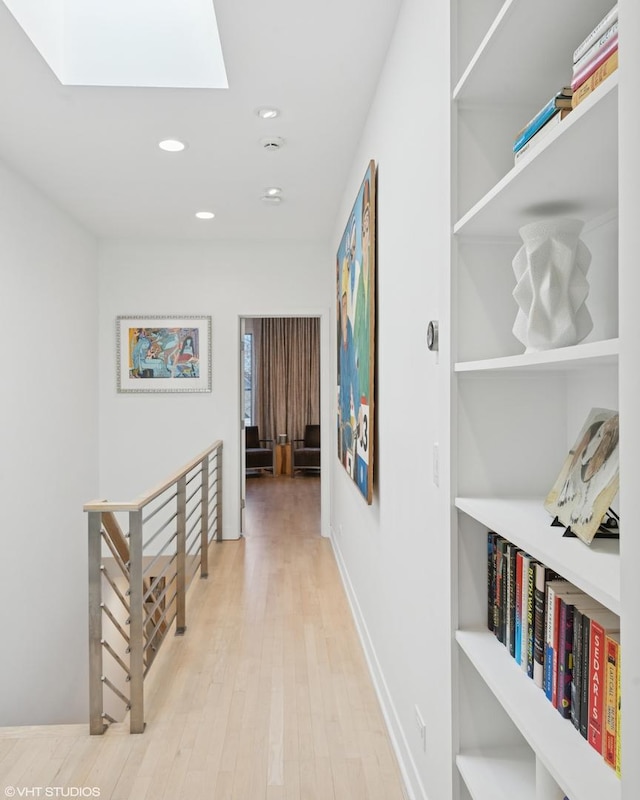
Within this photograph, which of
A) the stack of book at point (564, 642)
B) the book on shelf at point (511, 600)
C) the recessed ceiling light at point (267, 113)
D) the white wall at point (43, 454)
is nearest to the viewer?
the stack of book at point (564, 642)

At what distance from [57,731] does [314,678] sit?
108 cm

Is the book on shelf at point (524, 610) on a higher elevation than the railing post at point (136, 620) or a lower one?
higher

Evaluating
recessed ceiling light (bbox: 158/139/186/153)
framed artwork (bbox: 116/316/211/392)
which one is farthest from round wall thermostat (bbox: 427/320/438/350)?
framed artwork (bbox: 116/316/211/392)

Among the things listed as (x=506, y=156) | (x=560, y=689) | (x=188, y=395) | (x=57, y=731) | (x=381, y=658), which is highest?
(x=506, y=156)

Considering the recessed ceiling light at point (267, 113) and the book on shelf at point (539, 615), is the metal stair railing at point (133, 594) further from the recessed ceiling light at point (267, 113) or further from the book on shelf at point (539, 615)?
the recessed ceiling light at point (267, 113)

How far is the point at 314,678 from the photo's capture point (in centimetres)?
261

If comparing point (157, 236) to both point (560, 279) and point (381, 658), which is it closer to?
point (381, 658)

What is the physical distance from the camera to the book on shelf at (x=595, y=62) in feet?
2.52

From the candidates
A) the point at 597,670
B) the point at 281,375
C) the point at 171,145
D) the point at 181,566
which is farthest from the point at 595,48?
the point at 281,375

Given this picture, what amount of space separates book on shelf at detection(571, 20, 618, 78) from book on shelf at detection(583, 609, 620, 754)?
830 millimetres

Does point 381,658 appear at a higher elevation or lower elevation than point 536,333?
lower

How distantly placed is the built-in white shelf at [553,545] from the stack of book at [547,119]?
67cm

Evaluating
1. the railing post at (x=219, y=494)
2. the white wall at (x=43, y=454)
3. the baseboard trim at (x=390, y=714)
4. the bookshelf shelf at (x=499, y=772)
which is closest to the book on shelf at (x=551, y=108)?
the bookshelf shelf at (x=499, y=772)

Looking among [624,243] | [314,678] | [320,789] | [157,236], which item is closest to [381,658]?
[314,678]
